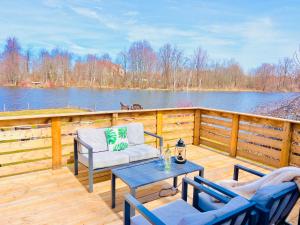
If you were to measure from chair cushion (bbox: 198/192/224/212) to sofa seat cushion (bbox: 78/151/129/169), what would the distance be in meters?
1.43

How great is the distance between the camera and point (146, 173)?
8.30ft

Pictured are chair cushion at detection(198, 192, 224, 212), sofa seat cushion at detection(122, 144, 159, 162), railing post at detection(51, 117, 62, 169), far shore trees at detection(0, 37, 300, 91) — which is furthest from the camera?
far shore trees at detection(0, 37, 300, 91)

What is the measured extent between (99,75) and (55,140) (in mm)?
27330

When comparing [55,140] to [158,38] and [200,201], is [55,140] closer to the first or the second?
[200,201]

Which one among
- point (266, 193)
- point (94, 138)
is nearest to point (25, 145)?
point (94, 138)

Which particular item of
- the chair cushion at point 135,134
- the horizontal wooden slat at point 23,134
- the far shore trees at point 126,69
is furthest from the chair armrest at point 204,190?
the far shore trees at point 126,69

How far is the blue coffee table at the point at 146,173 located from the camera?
2.35 metres

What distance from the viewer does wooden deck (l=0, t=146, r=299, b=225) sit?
2408 millimetres

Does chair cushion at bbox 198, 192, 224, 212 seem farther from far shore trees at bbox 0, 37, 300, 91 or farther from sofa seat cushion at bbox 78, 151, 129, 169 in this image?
far shore trees at bbox 0, 37, 300, 91

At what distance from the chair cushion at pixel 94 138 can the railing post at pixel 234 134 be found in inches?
98.2

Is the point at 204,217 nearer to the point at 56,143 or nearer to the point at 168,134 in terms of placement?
the point at 56,143

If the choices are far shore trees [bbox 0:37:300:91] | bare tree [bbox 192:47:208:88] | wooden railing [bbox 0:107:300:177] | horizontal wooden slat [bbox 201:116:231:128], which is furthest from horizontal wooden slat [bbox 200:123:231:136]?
bare tree [bbox 192:47:208:88]

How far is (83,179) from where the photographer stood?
3.34 metres

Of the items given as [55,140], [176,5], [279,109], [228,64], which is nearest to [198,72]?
[228,64]
